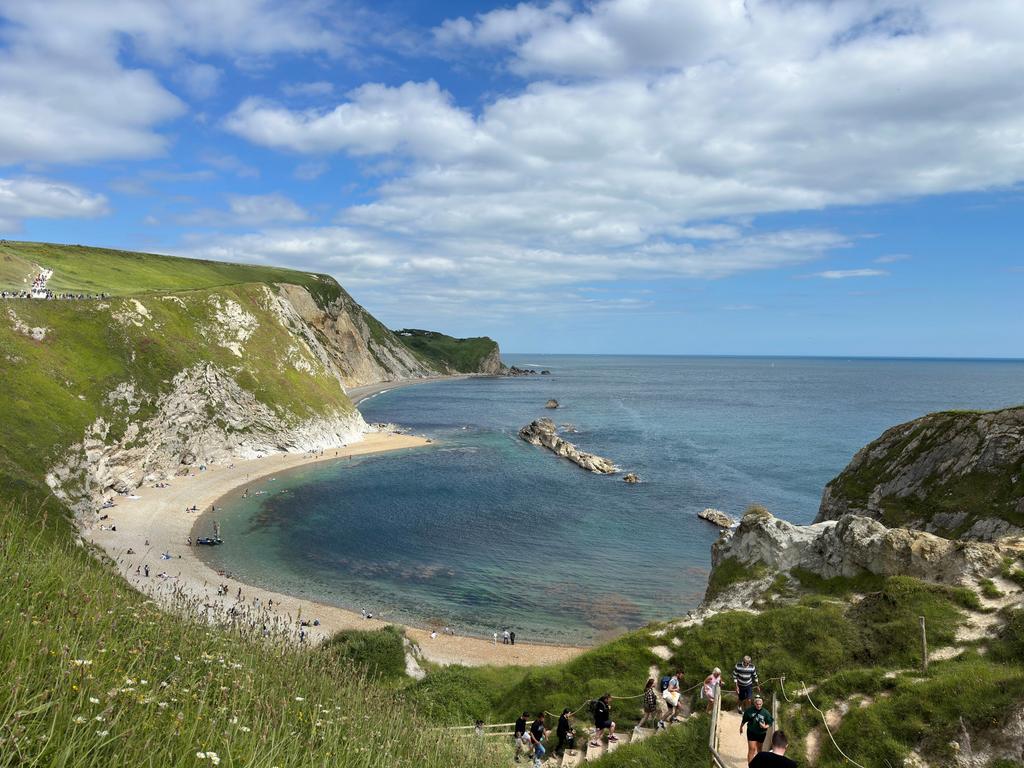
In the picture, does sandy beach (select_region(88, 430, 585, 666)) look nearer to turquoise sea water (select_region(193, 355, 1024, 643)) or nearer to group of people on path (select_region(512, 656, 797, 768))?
turquoise sea water (select_region(193, 355, 1024, 643))

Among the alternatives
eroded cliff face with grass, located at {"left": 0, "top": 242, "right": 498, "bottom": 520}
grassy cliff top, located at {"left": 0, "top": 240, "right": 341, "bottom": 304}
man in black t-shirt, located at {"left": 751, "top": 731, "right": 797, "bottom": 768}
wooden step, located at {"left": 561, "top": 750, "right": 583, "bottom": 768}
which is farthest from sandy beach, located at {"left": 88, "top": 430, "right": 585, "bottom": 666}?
grassy cliff top, located at {"left": 0, "top": 240, "right": 341, "bottom": 304}

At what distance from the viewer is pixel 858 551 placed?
2492 centimetres

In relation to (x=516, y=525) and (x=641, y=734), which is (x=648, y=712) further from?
(x=516, y=525)

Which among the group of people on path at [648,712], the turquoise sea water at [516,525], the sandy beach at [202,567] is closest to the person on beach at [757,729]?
the group of people on path at [648,712]

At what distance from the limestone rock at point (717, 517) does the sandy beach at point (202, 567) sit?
111 feet

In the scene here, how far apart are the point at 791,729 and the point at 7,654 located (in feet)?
53.5

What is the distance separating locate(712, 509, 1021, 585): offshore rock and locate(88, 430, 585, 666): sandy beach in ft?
48.7

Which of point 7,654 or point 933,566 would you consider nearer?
point 7,654

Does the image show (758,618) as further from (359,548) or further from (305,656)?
(359,548)

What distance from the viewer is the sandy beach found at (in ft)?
128

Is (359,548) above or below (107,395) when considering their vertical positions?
below

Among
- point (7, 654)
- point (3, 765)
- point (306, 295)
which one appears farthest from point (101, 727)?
point (306, 295)

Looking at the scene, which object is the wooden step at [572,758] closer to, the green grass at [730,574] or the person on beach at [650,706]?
the person on beach at [650,706]

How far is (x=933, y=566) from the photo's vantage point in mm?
22297
